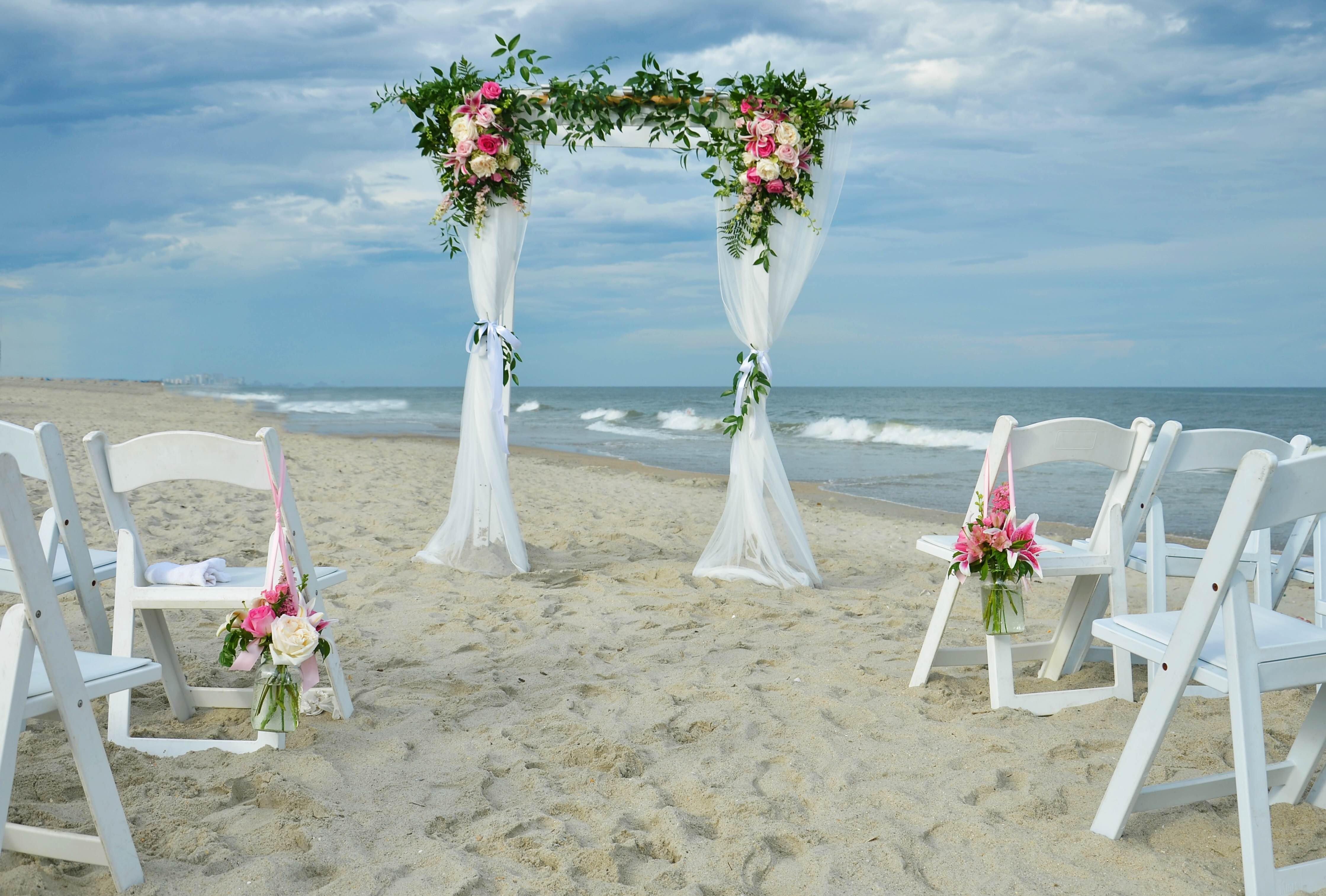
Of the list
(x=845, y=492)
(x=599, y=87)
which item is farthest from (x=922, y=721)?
(x=845, y=492)

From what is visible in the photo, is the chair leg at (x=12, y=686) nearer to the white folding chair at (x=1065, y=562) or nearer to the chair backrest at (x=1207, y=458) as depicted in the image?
the white folding chair at (x=1065, y=562)

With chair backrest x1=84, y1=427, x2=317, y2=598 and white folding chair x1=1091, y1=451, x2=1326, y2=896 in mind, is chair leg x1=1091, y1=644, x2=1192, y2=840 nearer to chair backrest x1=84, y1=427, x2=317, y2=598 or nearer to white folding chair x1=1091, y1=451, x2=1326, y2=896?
white folding chair x1=1091, y1=451, x2=1326, y2=896

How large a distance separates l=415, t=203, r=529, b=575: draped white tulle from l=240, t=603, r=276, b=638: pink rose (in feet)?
8.91

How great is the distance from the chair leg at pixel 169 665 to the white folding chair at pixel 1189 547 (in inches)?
127

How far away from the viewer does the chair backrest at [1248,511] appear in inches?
66.1

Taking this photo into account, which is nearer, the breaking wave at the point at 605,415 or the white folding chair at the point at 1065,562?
the white folding chair at the point at 1065,562

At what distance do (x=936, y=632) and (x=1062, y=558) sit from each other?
0.52 meters

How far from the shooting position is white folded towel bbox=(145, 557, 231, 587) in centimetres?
252

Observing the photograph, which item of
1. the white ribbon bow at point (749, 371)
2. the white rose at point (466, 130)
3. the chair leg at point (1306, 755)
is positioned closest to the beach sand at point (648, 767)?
the chair leg at point (1306, 755)

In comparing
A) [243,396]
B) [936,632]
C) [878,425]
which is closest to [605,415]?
[878,425]

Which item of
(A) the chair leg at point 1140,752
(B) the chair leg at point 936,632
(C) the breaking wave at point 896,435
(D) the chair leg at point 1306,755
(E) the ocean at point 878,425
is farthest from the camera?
(C) the breaking wave at point 896,435

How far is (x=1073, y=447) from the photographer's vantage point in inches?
111

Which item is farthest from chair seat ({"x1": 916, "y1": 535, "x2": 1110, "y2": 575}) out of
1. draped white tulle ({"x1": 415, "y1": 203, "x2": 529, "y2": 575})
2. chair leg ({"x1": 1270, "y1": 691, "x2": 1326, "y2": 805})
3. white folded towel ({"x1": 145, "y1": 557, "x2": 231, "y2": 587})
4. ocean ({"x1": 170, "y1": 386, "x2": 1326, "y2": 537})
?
ocean ({"x1": 170, "y1": 386, "x2": 1326, "y2": 537})

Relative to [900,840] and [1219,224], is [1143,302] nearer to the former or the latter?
[1219,224]
